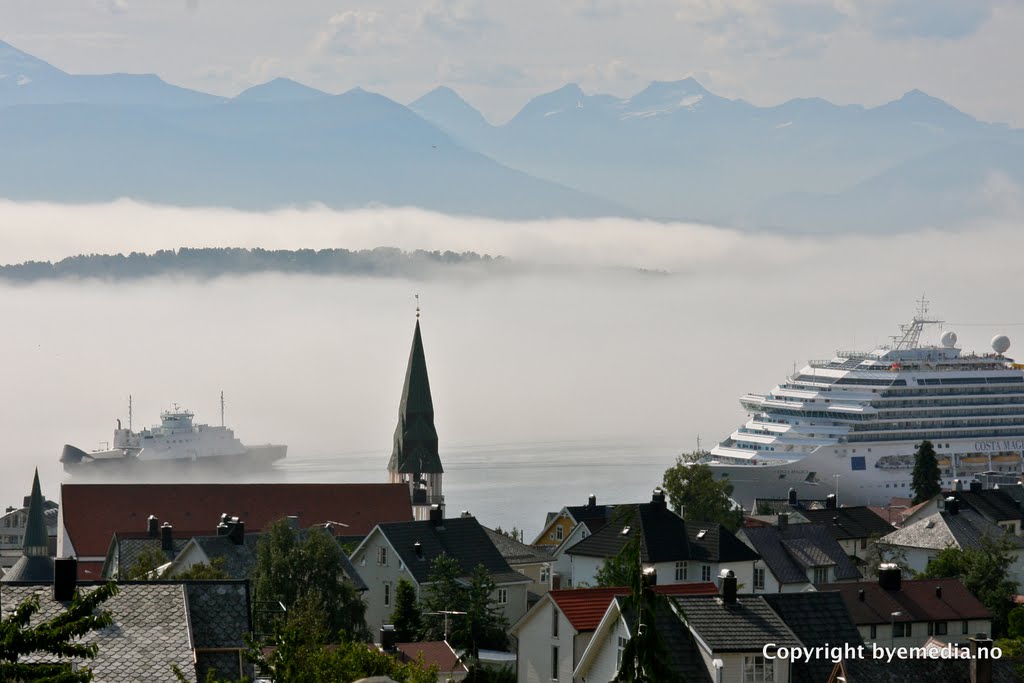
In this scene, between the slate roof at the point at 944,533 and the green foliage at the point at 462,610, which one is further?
the slate roof at the point at 944,533

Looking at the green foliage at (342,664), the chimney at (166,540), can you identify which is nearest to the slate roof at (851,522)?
the chimney at (166,540)

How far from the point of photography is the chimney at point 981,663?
28.0m

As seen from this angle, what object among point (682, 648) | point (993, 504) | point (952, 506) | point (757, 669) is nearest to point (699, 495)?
point (993, 504)

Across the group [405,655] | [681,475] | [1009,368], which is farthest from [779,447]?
[405,655]

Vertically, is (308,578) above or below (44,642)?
below

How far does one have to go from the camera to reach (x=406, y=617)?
152 feet

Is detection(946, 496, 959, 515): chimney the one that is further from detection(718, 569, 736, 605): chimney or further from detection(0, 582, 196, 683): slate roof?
detection(0, 582, 196, 683): slate roof

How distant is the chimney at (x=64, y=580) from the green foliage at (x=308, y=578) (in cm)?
2267

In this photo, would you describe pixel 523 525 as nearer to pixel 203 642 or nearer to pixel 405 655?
pixel 405 655

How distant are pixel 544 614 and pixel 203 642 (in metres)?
10.6

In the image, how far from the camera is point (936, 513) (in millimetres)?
67188

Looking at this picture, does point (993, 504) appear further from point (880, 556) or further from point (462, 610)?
point (462, 610)

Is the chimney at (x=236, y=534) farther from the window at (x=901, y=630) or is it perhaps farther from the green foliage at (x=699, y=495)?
the window at (x=901, y=630)

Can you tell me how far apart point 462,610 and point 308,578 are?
4.26 metres
